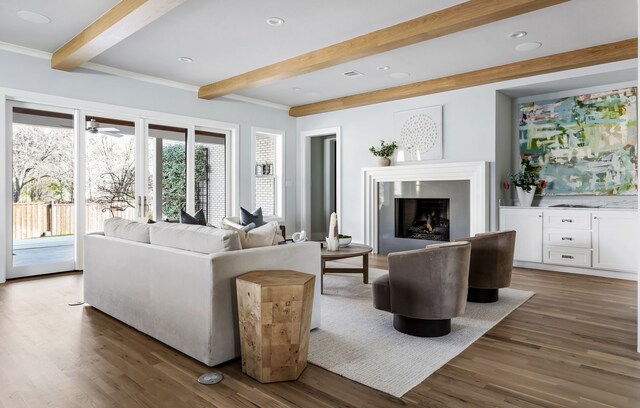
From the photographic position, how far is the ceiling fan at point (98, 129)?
210 inches

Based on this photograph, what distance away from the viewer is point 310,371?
7.66ft

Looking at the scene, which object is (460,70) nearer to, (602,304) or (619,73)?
(619,73)

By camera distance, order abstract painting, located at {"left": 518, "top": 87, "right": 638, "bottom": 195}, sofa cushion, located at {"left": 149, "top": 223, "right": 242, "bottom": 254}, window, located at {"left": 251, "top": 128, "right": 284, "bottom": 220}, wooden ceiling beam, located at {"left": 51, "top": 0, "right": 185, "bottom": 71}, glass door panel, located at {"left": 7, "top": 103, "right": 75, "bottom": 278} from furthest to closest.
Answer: window, located at {"left": 251, "top": 128, "right": 284, "bottom": 220}, abstract painting, located at {"left": 518, "top": 87, "right": 638, "bottom": 195}, glass door panel, located at {"left": 7, "top": 103, "right": 75, "bottom": 278}, wooden ceiling beam, located at {"left": 51, "top": 0, "right": 185, "bottom": 71}, sofa cushion, located at {"left": 149, "top": 223, "right": 242, "bottom": 254}

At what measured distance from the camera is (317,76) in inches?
228

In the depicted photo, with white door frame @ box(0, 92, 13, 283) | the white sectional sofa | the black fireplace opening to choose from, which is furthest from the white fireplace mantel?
white door frame @ box(0, 92, 13, 283)

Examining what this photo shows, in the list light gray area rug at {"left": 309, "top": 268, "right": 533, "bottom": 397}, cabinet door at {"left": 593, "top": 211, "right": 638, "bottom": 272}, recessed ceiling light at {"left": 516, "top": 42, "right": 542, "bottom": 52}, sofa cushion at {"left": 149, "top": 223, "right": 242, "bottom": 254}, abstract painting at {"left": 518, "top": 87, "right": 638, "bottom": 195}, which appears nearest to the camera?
light gray area rug at {"left": 309, "top": 268, "right": 533, "bottom": 397}

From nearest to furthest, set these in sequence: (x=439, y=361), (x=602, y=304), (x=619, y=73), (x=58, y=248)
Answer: (x=439, y=361) → (x=602, y=304) → (x=619, y=73) → (x=58, y=248)

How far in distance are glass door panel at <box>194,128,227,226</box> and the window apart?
2.29 feet

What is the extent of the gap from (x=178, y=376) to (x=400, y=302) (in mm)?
1534

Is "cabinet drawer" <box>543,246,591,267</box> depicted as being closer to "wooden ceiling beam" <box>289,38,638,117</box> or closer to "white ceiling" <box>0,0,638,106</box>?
"wooden ceiling beam" <box>289,38,638,117</box>

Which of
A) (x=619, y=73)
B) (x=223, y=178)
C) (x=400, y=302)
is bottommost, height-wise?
(x=400, y=302)

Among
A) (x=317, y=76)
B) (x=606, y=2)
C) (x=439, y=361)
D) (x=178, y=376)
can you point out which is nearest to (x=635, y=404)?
(x=439, y=361)

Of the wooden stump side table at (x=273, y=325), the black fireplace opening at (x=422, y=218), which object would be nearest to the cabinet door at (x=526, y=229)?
the black fireplace opening at (x=422, y=218)

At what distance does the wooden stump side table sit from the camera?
7.04 ft
